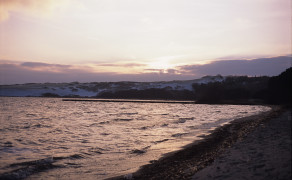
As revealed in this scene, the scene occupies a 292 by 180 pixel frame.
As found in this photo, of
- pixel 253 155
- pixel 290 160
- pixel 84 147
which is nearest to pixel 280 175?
pixel 290 160

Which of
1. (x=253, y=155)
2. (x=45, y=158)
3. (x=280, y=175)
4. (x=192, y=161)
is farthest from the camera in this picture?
(x=45, y=158)

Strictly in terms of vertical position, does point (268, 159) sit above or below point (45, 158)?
above

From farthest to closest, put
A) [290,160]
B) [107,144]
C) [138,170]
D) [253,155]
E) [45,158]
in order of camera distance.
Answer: [107,144], [45,158], [138,170], [253,155], [290,160]

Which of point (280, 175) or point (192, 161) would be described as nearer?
point (280, 175)

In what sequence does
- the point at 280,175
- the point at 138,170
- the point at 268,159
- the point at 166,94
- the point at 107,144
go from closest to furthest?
the point at 280,175 < the point at 268,159 < the point at 138,170 < the point at 107,144 < the point at 166,94

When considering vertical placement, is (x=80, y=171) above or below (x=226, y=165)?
below

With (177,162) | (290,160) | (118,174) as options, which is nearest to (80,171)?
(118,174)

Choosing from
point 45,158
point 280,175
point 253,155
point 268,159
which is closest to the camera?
point 280,175

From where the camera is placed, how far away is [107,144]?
674 inches

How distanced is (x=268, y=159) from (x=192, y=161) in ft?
11.8

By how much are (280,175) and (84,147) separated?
11887 millimetres

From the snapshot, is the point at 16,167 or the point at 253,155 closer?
the point at 253,155

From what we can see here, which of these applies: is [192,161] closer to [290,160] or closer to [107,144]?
[290,160]

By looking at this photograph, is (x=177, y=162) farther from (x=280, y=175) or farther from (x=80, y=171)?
(x=280, y=175)
